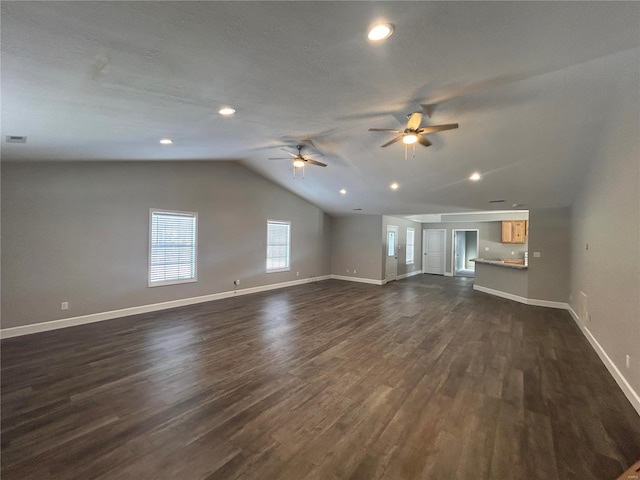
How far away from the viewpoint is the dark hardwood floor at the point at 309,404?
6.33ft

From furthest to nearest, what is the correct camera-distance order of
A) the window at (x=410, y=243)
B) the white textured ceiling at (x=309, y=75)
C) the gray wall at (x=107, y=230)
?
the window at (x=410, y=243)
the gray wall at (x=107, y=230)
the white textured ceiling at (x=309, y=75)

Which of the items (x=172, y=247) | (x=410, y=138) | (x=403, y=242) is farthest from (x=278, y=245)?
(x=410, y=138)

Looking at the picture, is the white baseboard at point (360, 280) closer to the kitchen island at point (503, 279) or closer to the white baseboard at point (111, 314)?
the kitchen island at point (503, 279)

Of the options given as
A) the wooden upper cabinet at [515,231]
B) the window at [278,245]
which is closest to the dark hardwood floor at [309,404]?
the window at [278,245]

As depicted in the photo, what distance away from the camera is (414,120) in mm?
3309

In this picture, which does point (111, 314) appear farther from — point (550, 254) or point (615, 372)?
point (550, 254)

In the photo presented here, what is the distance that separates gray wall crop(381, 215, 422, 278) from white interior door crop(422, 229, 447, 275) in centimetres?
22

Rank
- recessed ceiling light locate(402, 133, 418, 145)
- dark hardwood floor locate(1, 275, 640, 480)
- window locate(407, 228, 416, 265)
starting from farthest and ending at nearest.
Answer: window locate(407, 228, 416, 265), recessed ceiling light locate(402, 133, 418, 145), dark hardwood floor locate(1, 275, 640, 480)

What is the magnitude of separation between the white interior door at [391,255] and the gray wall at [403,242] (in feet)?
0.68

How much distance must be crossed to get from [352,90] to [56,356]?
15.0 ft

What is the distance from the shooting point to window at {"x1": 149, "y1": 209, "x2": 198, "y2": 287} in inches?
226

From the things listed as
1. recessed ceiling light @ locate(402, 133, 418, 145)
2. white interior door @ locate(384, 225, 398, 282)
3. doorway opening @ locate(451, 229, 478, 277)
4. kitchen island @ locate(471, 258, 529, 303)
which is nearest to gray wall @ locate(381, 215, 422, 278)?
white interior door @ locate(384, 225, 398, 282)

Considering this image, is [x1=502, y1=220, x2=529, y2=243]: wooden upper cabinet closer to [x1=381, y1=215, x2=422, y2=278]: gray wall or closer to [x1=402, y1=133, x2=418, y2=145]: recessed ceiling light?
[x1=381, y1=215, x2=422, y2=278]: gray wall

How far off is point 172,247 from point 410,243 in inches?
344
